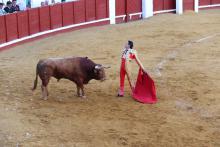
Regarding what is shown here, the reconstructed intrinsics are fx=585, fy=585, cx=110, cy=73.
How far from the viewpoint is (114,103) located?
36.6 feet

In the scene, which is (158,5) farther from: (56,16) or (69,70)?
(69,70)

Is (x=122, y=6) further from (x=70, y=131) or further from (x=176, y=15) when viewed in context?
(x=70, y=131)

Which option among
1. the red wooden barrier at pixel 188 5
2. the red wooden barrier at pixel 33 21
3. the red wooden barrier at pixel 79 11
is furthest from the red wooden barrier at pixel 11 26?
the red wooden barrier at pixel 188 5

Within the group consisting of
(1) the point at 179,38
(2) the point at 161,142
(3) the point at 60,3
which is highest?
(3) the point at 60,3

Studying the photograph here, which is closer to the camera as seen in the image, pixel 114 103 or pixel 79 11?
pixel 114 103

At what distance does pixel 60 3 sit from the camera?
2067cm

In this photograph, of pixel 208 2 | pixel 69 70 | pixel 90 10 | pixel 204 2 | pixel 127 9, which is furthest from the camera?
pixel 208 2

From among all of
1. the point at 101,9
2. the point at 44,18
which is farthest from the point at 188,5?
the point at 44,18

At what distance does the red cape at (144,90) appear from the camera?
1136 centimetres

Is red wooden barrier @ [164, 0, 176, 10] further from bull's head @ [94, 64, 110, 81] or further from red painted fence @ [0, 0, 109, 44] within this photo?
bull's head @ [94, 64, 110, 81]

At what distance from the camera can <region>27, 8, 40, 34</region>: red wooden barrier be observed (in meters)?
18.9

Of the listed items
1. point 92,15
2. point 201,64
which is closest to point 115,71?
point 201,64

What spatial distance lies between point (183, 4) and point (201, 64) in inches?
457

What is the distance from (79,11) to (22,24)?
3.78 meters
